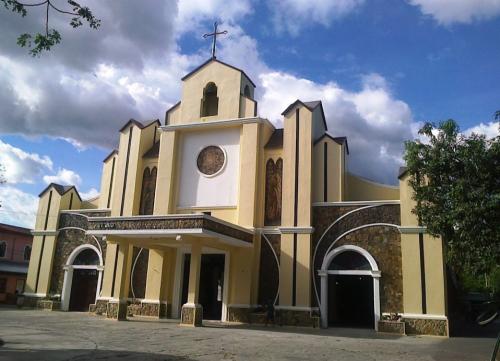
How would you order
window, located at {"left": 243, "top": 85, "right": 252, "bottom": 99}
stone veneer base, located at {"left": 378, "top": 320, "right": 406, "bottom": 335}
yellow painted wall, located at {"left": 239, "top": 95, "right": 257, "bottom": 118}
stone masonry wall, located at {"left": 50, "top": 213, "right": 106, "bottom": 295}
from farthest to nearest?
1. stone masonry wall, located at {"left": 50, "top": 213, "right": 106, "bottom": 295}
2. window, located at {"left": 243, "top": 85, "right": 252, "bottom": 99}
3. yellow painted wall, located at {"left": 239, "top": 95, "right": 257, "bottom": 118}
4. stone veneer base, located at {"left": 378, "top": 320, "right": 406, "bottom": 335}

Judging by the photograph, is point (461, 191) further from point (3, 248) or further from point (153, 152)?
point (3, 248)

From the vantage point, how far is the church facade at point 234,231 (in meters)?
18.9

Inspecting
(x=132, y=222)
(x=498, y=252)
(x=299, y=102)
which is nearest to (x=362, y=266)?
A: (x=498, y=252)

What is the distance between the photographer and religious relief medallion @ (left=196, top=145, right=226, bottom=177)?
904 inches

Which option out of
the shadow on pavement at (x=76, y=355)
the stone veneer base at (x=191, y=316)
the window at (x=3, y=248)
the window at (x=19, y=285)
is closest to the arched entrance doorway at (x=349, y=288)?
the stone veneer base at (x=191, y=316)

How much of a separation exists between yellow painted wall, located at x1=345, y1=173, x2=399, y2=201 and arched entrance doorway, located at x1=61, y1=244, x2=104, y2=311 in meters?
12.9

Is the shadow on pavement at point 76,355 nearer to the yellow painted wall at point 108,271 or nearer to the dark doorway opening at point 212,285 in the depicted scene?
the dark doorway opening at point 212,285

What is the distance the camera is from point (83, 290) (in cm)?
2456

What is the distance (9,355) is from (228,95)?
657 inches

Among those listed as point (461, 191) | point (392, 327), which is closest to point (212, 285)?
point (392, 327)

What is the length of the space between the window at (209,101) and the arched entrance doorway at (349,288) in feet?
31.2

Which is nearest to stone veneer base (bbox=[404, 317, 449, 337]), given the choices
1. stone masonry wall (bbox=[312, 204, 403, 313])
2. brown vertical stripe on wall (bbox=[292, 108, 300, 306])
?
stone masonry wall (bbox=[312, 204, 403, 313])

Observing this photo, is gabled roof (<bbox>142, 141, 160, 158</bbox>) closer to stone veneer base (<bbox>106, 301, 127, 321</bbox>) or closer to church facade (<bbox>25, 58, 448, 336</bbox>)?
church facade (<bbox>25, 58, 448, 336</bbox>)

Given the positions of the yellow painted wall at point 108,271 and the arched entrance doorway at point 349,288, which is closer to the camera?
the arched entrance doorway at point 349,288
